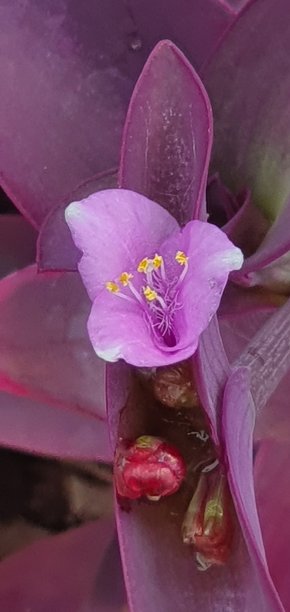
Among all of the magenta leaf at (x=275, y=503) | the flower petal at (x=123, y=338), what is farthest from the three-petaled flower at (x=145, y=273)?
the magenta leaf at (x=275, y=503)

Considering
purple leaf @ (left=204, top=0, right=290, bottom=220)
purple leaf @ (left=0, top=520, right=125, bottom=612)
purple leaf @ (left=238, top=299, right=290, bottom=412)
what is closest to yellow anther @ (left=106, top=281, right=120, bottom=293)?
purple leaf @ (left=238, top=299, right=290, bottom=412)

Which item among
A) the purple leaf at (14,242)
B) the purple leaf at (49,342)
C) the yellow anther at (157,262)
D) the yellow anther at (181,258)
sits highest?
the yellow anther at (181,258)

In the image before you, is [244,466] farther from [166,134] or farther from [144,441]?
[166,134]

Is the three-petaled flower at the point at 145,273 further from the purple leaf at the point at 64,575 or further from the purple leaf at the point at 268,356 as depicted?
the purple leaf at the point at 64,575

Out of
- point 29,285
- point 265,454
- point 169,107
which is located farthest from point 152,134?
point 265,454

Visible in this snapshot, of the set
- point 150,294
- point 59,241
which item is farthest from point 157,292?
point 59,241
